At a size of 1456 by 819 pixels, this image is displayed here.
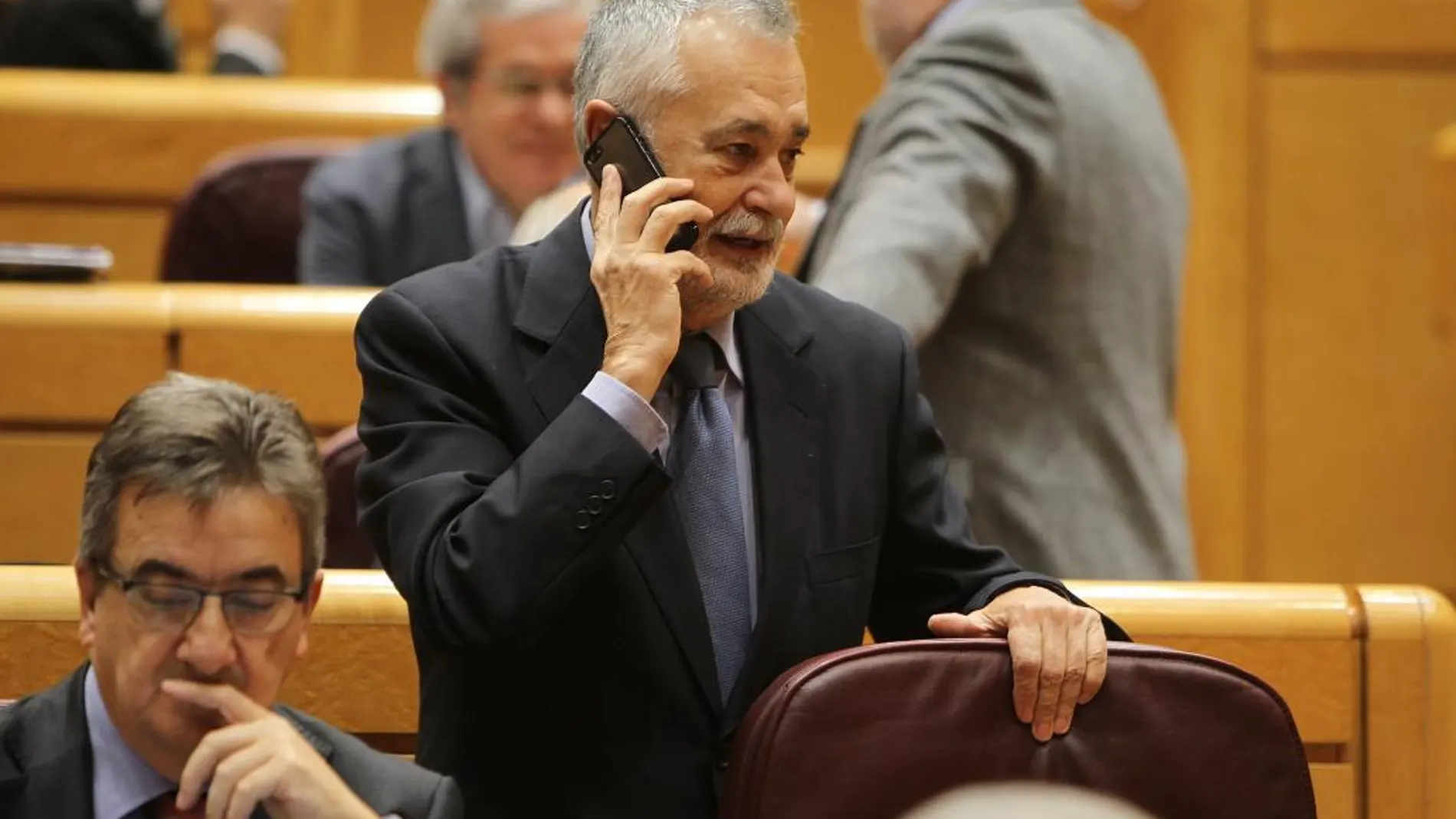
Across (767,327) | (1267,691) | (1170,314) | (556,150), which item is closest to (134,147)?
(556,150)

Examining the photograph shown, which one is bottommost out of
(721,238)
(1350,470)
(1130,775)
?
(1350,470)

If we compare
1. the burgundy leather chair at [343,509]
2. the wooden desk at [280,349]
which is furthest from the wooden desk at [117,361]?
the burgundy leather chair at [343,509]

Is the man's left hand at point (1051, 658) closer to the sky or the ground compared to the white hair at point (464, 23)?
closer to the ground

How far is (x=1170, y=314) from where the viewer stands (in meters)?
1.81

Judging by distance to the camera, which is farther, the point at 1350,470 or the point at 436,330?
the point at 1350,470

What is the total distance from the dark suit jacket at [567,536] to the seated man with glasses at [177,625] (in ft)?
0.18

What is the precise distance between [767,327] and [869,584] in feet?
0.49

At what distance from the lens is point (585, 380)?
112cm

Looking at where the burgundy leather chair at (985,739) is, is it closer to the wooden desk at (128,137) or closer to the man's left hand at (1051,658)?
the man's left hand at (1051,658)

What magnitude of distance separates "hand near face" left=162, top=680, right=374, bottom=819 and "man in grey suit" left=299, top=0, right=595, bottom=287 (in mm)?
1242

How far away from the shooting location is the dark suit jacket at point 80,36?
3.06 meters

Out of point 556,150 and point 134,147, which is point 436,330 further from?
point 134,147

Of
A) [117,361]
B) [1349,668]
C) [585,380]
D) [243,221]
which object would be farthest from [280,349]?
[1349,668]

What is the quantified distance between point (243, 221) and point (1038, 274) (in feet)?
3.46
